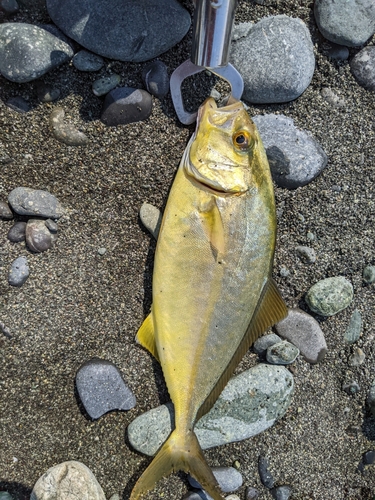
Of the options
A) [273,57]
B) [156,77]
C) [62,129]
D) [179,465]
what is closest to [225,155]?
[156,77]

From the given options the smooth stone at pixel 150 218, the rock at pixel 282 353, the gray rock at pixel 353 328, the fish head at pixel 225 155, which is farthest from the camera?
the gray rock at pixel 353 328

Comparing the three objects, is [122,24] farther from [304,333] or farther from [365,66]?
[304,333]

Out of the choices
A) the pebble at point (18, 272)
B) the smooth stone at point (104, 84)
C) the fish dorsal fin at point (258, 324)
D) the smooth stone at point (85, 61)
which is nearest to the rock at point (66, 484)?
the fish dorsal fin at point (258, 324)

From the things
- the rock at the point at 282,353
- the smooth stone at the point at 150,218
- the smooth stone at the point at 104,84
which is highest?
the smooth stone at the point at 104,84

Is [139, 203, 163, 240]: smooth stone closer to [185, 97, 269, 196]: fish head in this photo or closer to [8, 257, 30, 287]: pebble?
[185, 97, 269, 196]: fish head

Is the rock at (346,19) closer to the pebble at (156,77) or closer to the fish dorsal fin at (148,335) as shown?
the pebble at (156,77)

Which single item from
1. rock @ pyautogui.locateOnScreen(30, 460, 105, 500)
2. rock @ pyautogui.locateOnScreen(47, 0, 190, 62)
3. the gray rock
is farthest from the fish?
the gray rock

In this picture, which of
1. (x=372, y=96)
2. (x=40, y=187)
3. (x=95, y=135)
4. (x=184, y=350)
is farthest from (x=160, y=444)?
(x=372, y=96)

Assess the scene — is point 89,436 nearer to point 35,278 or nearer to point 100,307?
point 100,307
